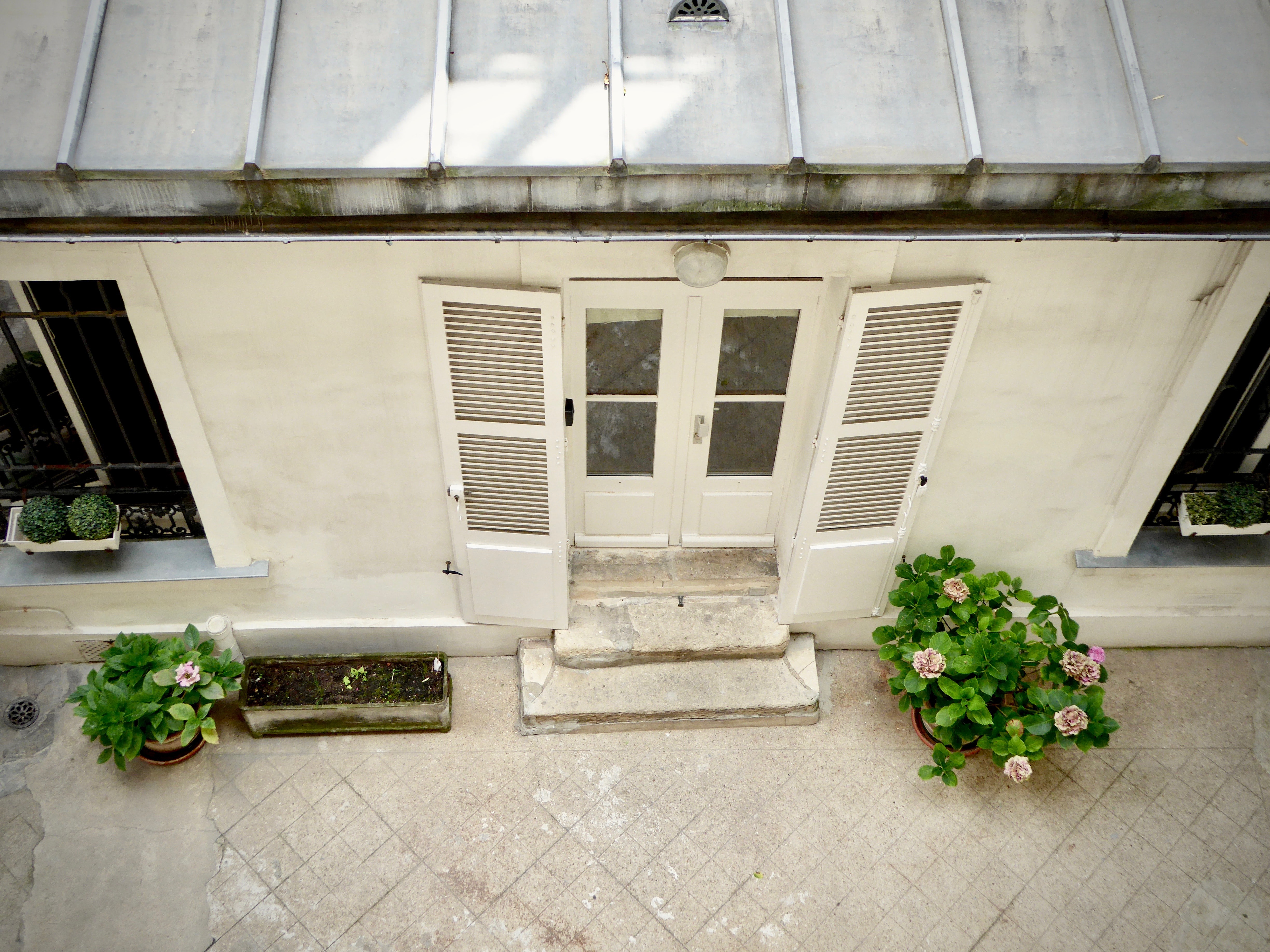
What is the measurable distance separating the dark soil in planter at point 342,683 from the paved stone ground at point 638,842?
0.26 metres

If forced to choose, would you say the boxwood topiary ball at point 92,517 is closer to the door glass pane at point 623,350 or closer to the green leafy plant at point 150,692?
the green leafy plant at point 150,692

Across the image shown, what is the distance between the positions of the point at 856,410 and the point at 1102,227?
1315 mm

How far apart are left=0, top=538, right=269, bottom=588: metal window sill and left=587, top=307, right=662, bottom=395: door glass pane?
6.90 ft

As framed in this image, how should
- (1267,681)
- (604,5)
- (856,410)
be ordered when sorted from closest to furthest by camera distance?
(604,5)
(856,410)
(1267,681)

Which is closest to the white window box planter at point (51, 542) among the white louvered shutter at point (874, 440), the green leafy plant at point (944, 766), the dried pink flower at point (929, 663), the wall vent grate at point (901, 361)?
the white louvered shutter at point (874, 440)

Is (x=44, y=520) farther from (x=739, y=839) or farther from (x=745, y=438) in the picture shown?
(x=739, y=839)

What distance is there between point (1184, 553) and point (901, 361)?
7.77ft

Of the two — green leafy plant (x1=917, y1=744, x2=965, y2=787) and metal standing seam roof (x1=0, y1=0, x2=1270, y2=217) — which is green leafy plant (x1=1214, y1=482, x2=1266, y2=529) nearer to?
green leafy plant (x1=917, y1=744, x2=965, y2=787)

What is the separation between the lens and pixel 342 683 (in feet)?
17.4

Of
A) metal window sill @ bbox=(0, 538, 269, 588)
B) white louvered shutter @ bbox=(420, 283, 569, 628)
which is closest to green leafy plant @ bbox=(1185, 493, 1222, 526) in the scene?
white louvered shutter @ bbox=(420, 283, 569, 628)

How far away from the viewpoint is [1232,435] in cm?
508

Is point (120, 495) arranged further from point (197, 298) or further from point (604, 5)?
point (604, 5)

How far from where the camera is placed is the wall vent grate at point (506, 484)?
179 inches

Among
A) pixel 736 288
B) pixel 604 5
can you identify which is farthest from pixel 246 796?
pixel 604 5
